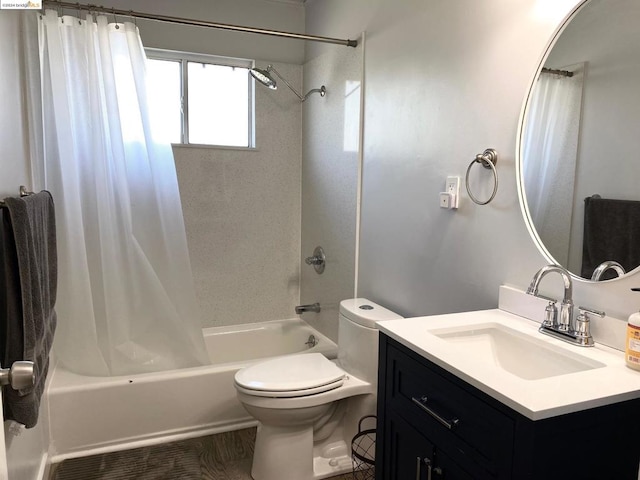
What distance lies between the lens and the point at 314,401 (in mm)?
1937

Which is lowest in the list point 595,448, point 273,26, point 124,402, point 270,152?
point 124,402

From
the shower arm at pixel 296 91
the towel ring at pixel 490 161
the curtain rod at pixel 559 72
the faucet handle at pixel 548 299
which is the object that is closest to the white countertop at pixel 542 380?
the faucet handle at pixel 548 299

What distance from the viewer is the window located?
10.0 feet

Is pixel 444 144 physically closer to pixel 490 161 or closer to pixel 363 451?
pixel 490 161

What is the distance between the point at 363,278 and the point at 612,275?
141cm

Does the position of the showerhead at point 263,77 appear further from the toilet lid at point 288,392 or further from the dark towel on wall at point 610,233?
the dark towel on wall at point 610,233

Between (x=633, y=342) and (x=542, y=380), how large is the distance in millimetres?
264

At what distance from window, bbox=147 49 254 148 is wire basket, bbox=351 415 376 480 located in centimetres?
204

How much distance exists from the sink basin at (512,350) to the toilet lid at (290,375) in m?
0.70

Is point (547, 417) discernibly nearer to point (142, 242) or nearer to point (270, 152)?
point (142, 242)

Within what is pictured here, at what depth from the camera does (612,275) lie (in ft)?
4.31

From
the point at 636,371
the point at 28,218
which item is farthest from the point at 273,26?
the point at 636,371

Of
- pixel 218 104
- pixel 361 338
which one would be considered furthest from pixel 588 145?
pixel 218 104

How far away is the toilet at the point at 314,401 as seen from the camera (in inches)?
76.0
